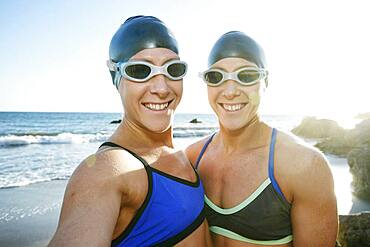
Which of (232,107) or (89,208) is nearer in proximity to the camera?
(89,208)

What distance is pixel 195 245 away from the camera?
2.51 metres

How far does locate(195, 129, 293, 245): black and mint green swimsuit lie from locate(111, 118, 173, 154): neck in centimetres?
98

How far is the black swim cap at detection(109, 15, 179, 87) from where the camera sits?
2.69 meters

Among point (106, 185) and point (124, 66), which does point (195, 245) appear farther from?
point (124, 66)

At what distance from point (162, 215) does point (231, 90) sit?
1.69m

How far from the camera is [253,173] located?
316 centimetres

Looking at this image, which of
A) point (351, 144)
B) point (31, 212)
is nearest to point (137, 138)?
point (31, 212)

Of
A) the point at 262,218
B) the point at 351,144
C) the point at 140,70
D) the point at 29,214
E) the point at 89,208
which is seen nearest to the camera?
the point at 89,208

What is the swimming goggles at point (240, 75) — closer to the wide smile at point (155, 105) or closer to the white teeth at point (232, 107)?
the white teeth at point (232, 107)

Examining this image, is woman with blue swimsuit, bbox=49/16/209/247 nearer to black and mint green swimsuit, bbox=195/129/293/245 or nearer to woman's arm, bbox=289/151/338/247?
black and mint green swimsuit, bbox=195/129/293/245

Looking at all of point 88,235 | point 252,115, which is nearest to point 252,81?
point 252,115

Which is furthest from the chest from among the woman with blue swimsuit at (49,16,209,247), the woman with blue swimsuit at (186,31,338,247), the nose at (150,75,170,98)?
the nose at (150,75,170,98)

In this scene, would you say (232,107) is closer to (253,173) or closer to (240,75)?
(240,75)

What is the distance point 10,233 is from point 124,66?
614 cm
